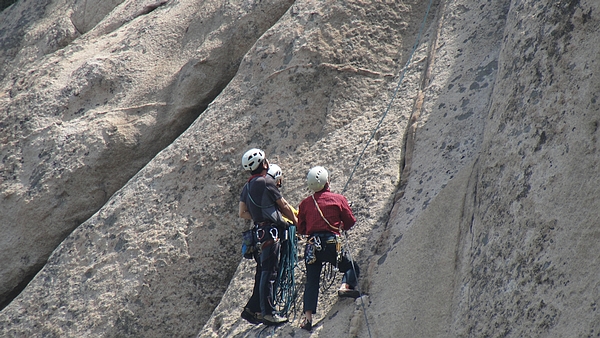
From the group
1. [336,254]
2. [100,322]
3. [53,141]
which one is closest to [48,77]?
[53,141]

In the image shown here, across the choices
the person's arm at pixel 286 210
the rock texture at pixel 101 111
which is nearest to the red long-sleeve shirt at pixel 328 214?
the person's arm at pixel 286 210

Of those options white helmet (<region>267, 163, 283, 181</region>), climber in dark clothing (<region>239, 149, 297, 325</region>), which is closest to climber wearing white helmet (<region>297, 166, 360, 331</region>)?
climber in dark clothing (<region>239, 149, 297, 325</region>)

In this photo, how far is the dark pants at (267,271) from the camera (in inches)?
304

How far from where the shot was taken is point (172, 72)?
11250 millimetres

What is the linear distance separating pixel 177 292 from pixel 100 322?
3.44ft

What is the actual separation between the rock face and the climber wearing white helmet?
0.65 feet

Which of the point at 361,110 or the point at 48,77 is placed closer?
the point at 361,110

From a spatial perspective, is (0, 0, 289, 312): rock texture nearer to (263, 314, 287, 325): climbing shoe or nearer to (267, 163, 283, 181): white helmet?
(267, 163, 283, 181): white helmet

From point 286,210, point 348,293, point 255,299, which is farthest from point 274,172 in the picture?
point 348,293

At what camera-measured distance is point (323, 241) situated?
748cm

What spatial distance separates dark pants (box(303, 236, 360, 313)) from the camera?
24.5 feet

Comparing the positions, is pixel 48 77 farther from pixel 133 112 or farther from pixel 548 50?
pixel 548 50

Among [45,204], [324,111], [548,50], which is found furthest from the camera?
[45,204]

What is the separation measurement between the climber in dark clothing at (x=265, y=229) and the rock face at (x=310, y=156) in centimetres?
28
